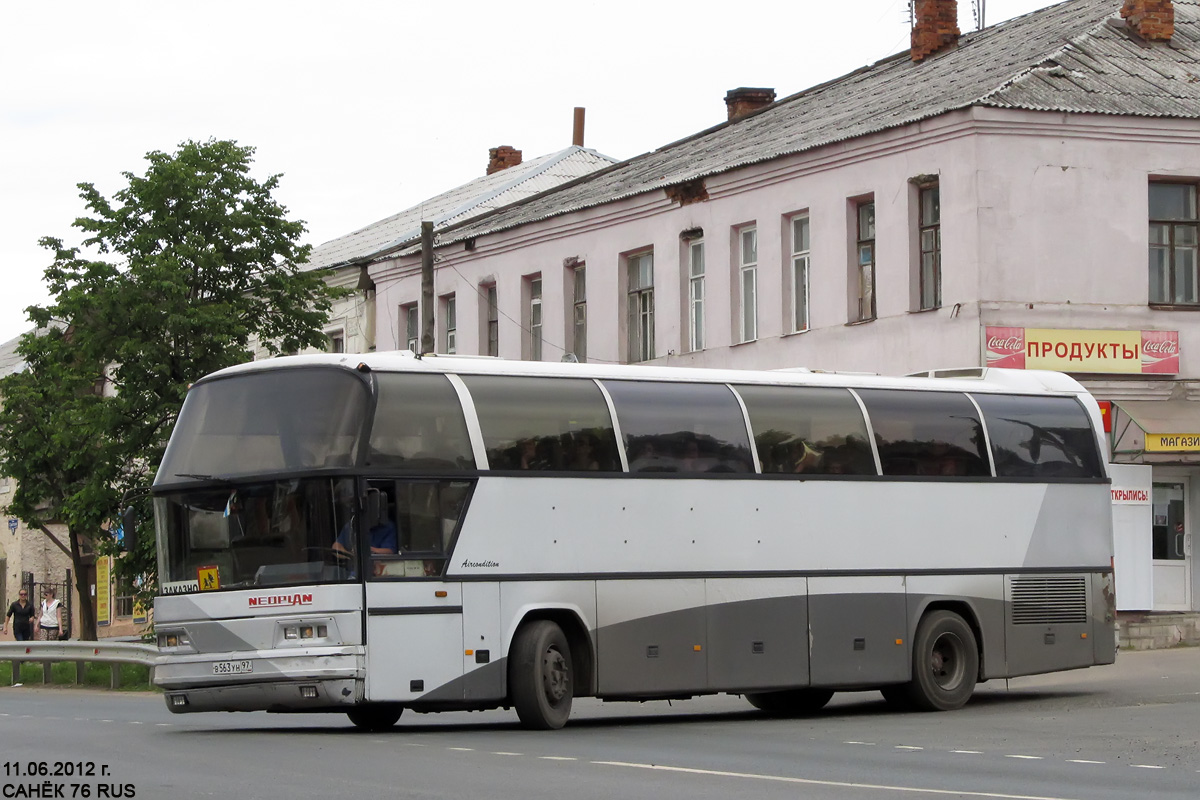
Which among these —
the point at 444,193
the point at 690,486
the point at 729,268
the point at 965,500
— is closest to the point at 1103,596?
the point at 965,500

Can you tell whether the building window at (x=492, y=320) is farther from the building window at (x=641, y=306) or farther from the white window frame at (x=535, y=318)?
the building window at (x=641, y=306)

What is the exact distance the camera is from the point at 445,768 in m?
14.3

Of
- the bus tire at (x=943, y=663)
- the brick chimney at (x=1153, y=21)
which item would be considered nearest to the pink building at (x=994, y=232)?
the brick chimney at (x=1153, y=21)

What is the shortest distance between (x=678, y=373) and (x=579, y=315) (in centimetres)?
2276

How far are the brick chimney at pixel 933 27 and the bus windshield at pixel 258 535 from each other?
24120mm

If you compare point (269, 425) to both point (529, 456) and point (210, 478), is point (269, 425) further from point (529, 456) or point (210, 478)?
point (529, 456)

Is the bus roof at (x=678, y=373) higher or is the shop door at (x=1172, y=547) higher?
the bus roof at (x=678, y=373)

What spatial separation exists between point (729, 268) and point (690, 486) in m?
18.0

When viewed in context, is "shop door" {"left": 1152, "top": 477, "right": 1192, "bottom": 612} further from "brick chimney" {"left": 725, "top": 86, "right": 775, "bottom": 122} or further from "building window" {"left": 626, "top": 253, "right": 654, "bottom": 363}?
"brick chimney" {"left": 725, "top": 86, "right": 775, "bottom": 122}

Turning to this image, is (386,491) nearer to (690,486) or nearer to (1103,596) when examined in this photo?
(690,486)

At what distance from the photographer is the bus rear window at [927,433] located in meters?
21.2

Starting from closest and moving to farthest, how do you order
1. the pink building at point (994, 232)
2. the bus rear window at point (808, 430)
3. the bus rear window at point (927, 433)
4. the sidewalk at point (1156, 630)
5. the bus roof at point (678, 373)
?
the bus roof at point (678, 373) → the bus rear window at point (808, 430) → the bus rear window at point (927, 433) → the sidewalk at point (1156, 630) → the pink building at point (994, 232)

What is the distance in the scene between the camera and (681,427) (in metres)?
19.6

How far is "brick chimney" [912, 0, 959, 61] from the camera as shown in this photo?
39094 mm
